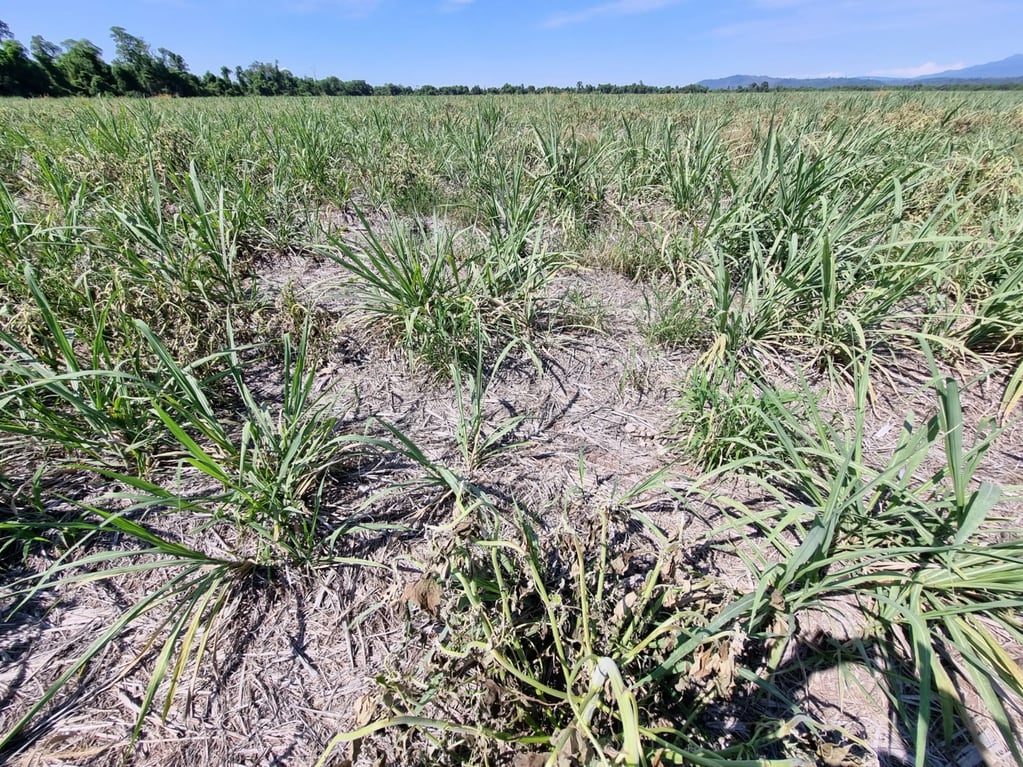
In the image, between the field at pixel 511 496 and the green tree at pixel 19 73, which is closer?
the field at pixel 511 496

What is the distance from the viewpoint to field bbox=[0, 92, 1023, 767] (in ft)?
3.04

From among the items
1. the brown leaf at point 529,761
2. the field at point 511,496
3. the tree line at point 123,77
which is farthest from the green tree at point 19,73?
the brown leaf at point 529,761

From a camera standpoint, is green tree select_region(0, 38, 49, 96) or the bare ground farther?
green tree select_region(0, 38, 49, 96)

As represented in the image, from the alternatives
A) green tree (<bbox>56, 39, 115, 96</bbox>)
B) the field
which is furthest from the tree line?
the field

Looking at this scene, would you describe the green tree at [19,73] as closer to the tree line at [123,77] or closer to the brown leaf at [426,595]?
the tree line at [123,77]

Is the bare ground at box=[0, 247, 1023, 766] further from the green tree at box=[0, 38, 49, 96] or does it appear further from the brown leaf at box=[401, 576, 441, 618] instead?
the green tree at box=[0, 38, 49, 96]

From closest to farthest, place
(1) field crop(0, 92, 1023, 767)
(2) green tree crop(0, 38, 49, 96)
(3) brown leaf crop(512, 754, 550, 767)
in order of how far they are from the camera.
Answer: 1. (3) brown leaf crop(512, 754, 550, 767)
2. (1) field crop(0, 92, 1023, 767)
3. (2) green tree crop(0, 38, 49, 96)

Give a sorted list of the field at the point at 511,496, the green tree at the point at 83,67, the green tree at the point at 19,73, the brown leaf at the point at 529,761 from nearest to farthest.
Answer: the brown leaf at the point at 529,761
the field at the point at 511,496
the green tree at the point at 19,73
the green tree at the point at 83,67

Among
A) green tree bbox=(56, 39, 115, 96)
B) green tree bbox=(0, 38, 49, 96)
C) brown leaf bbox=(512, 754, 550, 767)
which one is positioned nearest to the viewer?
brown leaf bbox=(512, 754, 550, 767)

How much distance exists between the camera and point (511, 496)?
1.36 meters

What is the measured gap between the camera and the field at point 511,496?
0.93 m

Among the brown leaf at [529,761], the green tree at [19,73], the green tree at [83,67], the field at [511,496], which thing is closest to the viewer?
the brown leaf at [529,761]

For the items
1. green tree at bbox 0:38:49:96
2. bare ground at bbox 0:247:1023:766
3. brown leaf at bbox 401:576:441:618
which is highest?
green tree at bbox 0:38:49:96

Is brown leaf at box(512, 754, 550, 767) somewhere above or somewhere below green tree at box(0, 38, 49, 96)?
below
